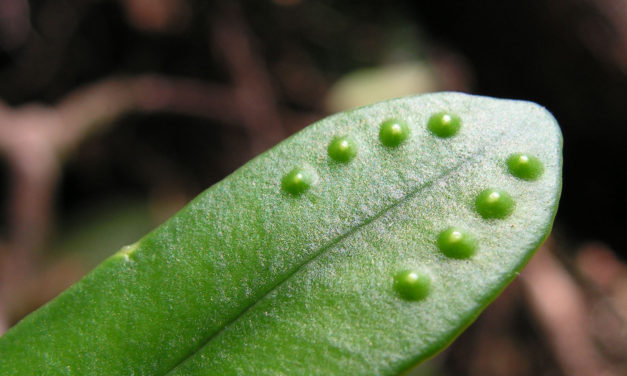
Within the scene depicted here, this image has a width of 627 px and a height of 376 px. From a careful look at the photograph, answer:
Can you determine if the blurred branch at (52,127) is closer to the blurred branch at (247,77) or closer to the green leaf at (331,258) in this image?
the blurred branch at (247,77)

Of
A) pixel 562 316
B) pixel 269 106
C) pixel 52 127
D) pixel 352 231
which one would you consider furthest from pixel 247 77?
pixel 352 231

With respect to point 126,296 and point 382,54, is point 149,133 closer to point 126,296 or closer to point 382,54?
point 382,54

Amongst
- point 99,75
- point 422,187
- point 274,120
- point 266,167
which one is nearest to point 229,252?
point 266,167

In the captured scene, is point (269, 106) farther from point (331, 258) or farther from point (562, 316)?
point (331, 258)

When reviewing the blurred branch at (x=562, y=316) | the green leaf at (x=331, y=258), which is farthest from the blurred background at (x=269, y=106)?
the green leaf at (x=331, y=258)

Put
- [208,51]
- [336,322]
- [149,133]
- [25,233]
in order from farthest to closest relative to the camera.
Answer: [208,51] → [149,133] → [25,233] → [336,322]

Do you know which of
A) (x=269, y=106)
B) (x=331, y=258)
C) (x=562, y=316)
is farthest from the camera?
(x=269, y=106)
